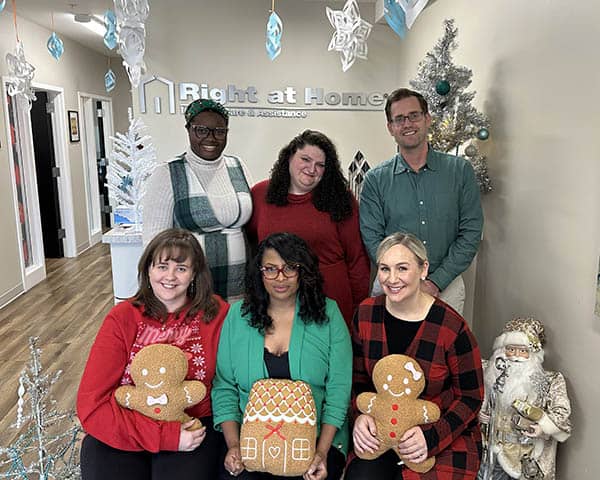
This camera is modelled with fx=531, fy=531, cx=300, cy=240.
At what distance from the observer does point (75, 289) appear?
527 cm

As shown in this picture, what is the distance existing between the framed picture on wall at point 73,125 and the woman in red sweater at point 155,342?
571cm

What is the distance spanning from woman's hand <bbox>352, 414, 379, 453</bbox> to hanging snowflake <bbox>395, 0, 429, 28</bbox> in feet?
4.43

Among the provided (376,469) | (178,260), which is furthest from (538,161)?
(178,260)

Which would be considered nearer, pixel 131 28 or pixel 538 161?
pixel 538 161

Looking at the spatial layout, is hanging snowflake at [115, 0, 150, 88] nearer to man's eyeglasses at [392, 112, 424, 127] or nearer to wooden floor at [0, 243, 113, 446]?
man's eyeglasses at [392, 112, 424, 127]

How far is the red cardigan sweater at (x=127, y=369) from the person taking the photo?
159 centimetres

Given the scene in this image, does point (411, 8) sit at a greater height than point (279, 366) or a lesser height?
greater

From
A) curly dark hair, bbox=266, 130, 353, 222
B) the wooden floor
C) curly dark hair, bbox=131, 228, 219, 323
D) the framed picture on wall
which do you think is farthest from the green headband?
the framed picture on wall

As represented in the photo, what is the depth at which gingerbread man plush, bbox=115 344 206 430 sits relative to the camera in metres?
1.58

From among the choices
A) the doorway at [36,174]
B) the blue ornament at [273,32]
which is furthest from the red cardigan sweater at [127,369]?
the doorway at [36,174]

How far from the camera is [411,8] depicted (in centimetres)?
188

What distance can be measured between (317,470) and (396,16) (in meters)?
1.58

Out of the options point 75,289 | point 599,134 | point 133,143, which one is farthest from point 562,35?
point 75,289

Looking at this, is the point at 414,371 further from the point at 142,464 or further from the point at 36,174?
the point at 36,174
